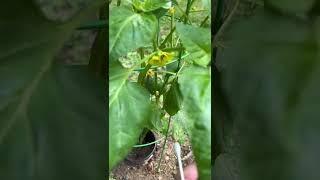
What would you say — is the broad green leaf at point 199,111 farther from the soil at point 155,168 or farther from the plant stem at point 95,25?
the soil at point 155,168

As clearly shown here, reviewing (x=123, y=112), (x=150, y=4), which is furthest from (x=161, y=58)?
(x=123, y=112)

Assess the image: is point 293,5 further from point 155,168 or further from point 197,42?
point 155,168

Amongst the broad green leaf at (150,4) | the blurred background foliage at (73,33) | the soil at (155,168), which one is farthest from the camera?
the soil at (155,168)

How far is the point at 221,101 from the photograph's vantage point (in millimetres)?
570

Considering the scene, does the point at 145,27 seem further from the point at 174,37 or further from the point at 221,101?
the point at 174,37

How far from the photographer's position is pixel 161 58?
73 cm

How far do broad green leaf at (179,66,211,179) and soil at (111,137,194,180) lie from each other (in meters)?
0.57

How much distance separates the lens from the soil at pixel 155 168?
44.4 inches

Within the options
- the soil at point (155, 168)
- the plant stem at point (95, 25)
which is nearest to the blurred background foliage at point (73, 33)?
the plant stem at point (95, 25)

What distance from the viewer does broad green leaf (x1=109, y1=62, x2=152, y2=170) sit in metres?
0.51

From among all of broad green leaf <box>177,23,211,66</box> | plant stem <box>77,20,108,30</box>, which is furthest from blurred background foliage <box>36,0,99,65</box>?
broad green leaf <box>177,23,211,66</box>

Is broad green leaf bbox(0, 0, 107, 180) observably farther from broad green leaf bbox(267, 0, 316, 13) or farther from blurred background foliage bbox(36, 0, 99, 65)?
broad green leaf bbox(267, 0, 316, 13)

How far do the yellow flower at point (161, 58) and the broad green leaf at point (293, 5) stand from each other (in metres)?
0.25

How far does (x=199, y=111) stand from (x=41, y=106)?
170mm
